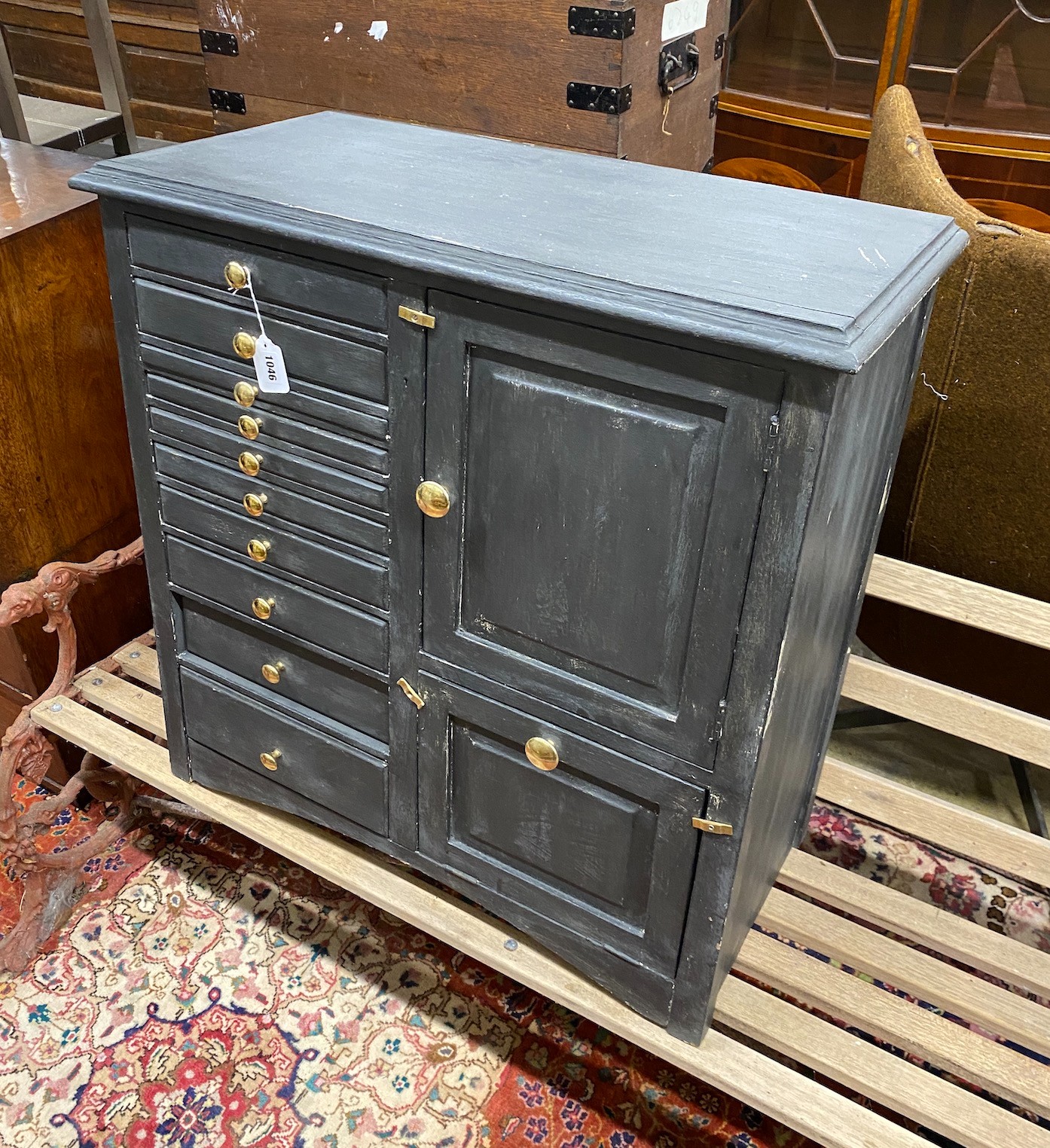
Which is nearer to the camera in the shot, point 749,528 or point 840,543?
point 749,528

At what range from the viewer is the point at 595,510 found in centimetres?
110

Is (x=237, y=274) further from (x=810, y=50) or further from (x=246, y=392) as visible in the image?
(x=810, y=50)

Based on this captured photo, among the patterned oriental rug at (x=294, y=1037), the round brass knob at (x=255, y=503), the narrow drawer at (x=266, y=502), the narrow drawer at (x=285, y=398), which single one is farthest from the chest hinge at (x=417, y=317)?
the patterned oriental rug at (x=294, y=1037)

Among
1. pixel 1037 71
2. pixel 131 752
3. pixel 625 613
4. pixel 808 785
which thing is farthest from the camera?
pixel 1037 71

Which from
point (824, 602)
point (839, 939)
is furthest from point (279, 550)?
point (839, 939)

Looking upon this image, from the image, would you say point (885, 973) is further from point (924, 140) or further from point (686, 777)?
point (924, 140)

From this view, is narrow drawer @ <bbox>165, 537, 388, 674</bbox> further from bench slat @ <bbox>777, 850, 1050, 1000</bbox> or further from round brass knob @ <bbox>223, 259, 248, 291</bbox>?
bench slat @ <bbox>777, 850, 1050, 1000</bbox>

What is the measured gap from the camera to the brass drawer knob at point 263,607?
1.44 meters

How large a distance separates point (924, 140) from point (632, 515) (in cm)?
121

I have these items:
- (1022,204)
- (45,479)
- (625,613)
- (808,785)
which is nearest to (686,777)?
(625,613)

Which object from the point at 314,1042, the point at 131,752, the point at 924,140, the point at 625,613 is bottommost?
the point at 314,1042

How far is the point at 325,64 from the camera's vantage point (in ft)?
6.89

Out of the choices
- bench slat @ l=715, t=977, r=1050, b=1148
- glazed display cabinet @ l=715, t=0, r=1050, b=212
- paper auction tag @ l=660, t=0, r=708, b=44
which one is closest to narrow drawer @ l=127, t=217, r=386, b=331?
bench slat @ l=715, t=977, r=1050, b=1148

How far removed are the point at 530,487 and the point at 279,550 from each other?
1.40 ft
